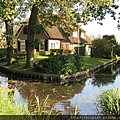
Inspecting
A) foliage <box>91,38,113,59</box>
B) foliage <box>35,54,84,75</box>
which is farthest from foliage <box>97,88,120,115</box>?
foliage <box>91,38,113,59</box>

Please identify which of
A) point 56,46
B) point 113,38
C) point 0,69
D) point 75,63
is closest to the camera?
point 75,63

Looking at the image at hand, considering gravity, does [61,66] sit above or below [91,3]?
below

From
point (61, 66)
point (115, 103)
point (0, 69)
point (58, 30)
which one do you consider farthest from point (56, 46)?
point (115, 103)

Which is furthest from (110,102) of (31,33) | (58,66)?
(31,33)

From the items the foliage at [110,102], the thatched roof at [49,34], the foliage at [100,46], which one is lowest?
the foliage at [110,102]

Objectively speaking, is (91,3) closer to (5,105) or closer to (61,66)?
(61,66)

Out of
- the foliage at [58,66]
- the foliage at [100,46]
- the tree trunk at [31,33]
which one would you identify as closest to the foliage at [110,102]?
the foliage at [58,66]

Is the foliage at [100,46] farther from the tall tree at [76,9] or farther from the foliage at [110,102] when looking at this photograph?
the foliage at [110,102]

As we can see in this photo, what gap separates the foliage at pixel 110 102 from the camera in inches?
317

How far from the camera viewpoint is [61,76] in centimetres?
1823

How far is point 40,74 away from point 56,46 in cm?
2323

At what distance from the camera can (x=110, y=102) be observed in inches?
323

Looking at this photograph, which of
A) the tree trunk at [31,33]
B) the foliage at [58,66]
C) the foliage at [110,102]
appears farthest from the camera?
the tree trunk at [31,33]

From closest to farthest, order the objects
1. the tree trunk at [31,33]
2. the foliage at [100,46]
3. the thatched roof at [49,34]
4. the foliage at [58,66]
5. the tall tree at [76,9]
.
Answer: the tall tree at [76,9] < the foliage at [58,66] < the tree trunk at [31,33] < the foliage at [100,46] < the thatched roof at [49,34]
